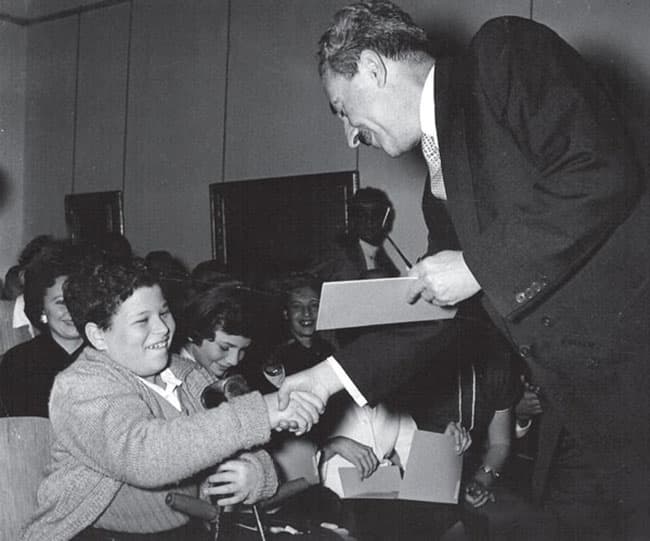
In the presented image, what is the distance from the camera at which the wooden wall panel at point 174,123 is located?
Answer: 718 centimetres

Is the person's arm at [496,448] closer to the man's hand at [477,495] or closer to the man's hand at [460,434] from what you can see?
the man's hand at [460,434]

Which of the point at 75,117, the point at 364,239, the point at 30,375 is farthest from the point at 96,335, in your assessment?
the point at 75,117

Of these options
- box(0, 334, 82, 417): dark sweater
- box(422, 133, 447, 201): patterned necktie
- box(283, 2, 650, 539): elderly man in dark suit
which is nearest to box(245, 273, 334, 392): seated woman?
box(0, 334, 82, 417): dark sweater

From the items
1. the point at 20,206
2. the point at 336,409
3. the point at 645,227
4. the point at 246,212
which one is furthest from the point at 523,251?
the point at 20,206

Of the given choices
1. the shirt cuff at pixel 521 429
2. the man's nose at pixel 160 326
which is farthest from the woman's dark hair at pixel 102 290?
the shirt cuff at pixel 521 429

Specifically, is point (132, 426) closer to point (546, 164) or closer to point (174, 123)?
point (546, 164)

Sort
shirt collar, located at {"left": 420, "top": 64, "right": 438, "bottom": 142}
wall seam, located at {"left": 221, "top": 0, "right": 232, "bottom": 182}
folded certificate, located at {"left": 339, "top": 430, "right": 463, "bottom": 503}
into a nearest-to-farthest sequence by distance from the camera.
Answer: shirt collar, located at {"left": 420, "top": 64, "right": 438, "bottom": 142} → folded certificate, located at {"left": 339, "top": 430, "right": 463, "bottom": 503} → wall seam, located at {"left": 221, "top": 0, "right": 232, "bottom": 182}

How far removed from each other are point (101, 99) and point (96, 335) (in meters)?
6.25

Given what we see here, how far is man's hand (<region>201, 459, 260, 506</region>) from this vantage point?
2.15m

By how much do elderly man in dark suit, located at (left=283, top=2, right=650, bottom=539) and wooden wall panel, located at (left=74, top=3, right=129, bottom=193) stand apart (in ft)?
21.6

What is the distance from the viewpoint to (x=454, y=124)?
180 centimetres

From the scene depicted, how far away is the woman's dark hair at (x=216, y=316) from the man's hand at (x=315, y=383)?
1.20 metres

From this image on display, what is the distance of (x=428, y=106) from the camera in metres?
1.91

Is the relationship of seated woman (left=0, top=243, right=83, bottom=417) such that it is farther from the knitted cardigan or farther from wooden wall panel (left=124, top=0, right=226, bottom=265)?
wooden wall panel (left=124, top=0, right=226, bottom=265)
